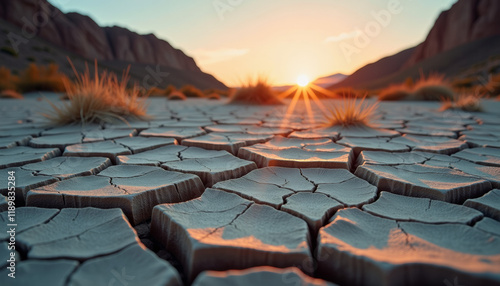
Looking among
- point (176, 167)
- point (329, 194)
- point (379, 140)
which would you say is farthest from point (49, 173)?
point (379, 140)

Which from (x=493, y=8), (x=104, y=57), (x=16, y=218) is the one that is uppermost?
(x=493, y=8)

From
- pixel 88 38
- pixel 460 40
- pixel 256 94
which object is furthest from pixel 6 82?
pixel 460 40

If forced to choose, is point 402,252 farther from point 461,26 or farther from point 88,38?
point 461,26

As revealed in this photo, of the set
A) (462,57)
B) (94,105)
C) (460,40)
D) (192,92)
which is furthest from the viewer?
(460,40)

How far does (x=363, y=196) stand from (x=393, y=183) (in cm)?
19

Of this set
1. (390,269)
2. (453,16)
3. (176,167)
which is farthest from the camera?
(453,16)

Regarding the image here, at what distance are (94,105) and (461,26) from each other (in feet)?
151

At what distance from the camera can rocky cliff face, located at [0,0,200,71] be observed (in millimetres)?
29594

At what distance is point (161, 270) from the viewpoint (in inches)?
22.7

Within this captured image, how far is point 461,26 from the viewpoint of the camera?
116 ft

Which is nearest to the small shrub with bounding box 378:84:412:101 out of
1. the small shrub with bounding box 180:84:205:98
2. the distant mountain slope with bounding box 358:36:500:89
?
the small shrub with bounding box 180:84:205:98

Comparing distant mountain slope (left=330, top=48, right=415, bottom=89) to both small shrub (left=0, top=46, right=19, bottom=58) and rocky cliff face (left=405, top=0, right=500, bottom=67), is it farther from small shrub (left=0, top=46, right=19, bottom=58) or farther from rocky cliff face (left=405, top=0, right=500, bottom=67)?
small shrub (left=0, top=46, right=19, bottom=58)

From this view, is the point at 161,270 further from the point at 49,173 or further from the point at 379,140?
the point at 379,140

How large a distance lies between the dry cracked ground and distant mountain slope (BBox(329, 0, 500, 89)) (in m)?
33.3
